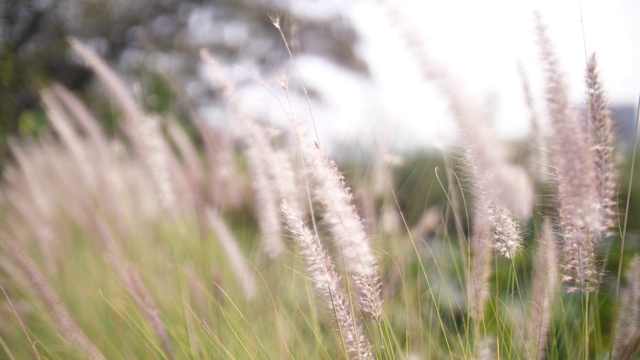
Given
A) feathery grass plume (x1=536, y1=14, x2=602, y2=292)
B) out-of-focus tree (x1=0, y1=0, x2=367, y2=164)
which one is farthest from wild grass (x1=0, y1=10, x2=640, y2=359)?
out-of-focus tree (x1=0, y1=0, x2=367, y2=164)

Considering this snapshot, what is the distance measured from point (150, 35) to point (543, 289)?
771 cm

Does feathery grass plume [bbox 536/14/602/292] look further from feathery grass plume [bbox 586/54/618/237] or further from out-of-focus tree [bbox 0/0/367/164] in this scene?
out-of-focus tree [bbox 0/0/367/164]

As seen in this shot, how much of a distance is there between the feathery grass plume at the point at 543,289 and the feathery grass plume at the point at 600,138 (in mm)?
210

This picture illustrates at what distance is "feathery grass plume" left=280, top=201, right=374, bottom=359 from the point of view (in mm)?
955

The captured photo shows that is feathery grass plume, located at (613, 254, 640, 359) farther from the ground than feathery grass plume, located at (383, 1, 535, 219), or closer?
closer

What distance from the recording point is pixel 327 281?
37.9 inches

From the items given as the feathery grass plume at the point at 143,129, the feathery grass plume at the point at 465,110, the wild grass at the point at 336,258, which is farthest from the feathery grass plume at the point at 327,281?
the feathery grass plume at the point at 143,129

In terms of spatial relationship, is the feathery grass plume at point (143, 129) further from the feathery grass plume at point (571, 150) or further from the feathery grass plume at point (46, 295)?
the feathery grass plume at point (571, 150)

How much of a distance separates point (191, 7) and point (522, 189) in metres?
7.70

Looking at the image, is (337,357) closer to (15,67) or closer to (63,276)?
(63,276)

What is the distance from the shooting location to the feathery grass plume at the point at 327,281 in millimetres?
955

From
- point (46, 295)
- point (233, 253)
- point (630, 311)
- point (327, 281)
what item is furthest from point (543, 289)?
point (46, 295)

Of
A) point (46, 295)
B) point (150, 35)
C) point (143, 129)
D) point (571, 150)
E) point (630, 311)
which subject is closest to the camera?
point (571, 150)

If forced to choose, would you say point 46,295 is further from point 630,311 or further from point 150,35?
point 150,35
